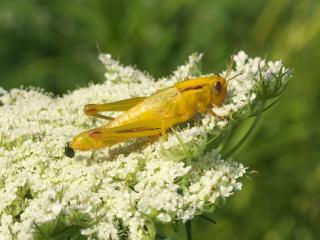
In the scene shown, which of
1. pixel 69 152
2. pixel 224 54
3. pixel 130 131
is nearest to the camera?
pixel 69 152

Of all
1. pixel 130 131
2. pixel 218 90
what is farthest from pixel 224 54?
pixel 130 131

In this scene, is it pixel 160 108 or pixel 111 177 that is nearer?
pixel 111 177

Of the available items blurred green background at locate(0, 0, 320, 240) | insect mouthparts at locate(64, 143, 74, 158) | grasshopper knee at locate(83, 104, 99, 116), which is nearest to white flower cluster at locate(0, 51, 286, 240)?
insect mouthparts at locate(64, 143, 74, 158)

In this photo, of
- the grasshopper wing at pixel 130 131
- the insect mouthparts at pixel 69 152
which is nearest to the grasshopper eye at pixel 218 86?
the grasshopper wing at pixel 130 131

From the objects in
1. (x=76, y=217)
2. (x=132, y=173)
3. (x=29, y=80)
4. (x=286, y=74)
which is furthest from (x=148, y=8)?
(x=76, y=217)

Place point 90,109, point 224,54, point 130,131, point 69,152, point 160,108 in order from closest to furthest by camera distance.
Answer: point 69,152, point 130,131, point 160,108, point 90,109, point 224,54

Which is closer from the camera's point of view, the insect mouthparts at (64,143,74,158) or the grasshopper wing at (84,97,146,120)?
the insect mouthparts at (64,143,74,158)

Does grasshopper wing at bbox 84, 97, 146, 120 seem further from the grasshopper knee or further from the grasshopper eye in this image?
the grasshopper eye

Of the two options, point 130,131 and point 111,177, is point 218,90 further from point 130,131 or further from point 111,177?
point 111,177
